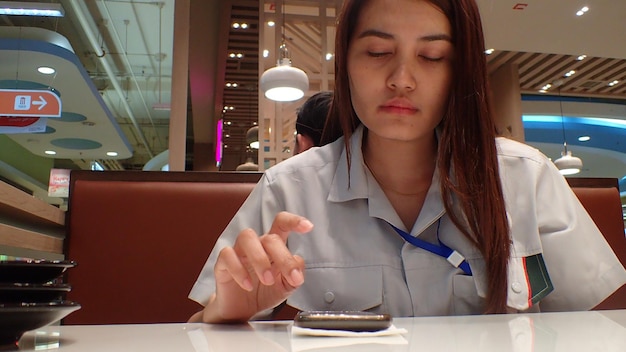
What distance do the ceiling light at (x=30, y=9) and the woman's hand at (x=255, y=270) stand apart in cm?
591

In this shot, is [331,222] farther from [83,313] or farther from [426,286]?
[83,313]

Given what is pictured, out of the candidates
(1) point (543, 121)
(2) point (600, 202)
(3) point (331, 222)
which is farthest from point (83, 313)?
(1) point (543, 121)

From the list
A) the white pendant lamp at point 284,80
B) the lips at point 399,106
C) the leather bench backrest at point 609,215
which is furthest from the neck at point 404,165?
the white pendant lamp at point 284,80

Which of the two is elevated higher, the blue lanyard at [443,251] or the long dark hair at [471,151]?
the long dark hair at [471,151]

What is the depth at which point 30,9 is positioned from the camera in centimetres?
562

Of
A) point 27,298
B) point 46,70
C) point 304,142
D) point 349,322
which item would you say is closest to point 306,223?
point 349,322

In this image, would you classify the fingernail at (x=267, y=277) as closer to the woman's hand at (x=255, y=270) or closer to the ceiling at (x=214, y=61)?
the woman's hand at (x=255, y=270)

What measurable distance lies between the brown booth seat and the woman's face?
789mm

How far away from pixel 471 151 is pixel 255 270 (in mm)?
592

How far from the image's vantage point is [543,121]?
1199 centimetres

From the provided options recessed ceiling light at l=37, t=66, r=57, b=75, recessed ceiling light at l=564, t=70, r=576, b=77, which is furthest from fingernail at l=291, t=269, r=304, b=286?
recessed ceiling light at l=564, t=70, r=576, b=77

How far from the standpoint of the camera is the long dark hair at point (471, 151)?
0.97 metres

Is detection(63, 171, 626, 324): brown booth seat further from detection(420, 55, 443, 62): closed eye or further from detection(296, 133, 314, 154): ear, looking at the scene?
detection(420, 55, 443, 62): closed eye

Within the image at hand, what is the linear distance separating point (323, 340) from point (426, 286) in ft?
1.68
